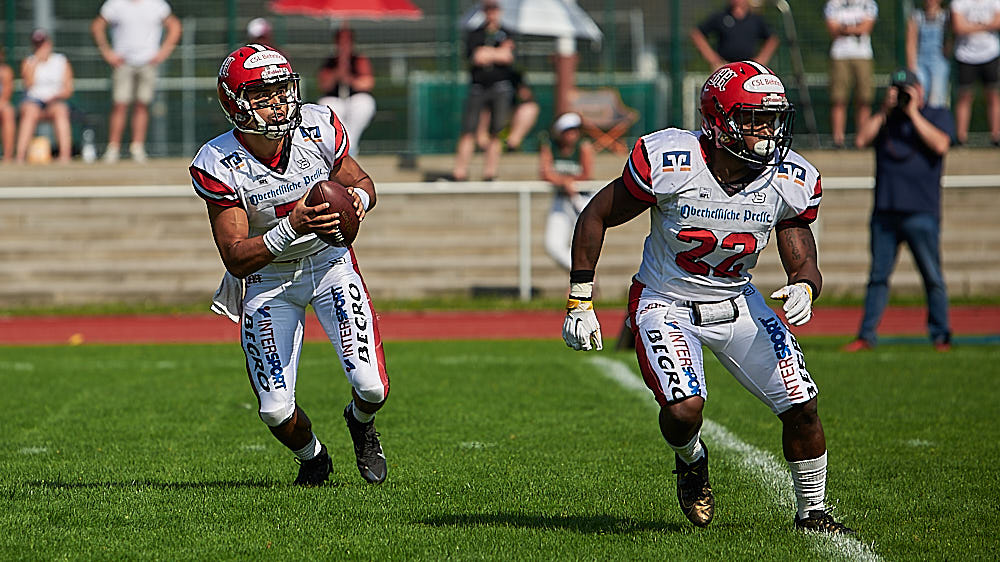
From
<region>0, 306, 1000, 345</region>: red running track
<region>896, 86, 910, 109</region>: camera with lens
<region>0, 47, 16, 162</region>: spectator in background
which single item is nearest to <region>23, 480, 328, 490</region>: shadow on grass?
<region>896, 86, 910, 109</region>: camera with lens

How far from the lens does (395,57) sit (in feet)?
57.2

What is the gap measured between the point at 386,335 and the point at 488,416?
4581 millimetres

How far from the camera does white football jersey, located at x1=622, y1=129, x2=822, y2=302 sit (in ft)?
15.3

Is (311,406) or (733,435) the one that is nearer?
(733,435)

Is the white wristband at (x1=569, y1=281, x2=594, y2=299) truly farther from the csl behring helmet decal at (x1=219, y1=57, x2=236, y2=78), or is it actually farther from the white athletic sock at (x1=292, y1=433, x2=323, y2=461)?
the csl behring helmet decal at (x1=219, y1=57, x2=236, y2=78)

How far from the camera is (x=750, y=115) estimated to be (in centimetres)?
452

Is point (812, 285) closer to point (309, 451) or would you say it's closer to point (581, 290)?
point (581, 290)

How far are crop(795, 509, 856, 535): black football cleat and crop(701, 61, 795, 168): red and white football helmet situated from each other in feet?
4.05

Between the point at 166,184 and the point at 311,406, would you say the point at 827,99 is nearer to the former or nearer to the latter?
the point at 166,184

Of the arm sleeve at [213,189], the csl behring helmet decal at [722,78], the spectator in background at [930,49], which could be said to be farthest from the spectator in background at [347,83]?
the csl behring helmet decal at [722,78]

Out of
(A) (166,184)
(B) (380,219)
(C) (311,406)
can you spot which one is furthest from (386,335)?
(A) (166,184)

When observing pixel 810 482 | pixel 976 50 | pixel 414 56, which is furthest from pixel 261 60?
pixel 414 56

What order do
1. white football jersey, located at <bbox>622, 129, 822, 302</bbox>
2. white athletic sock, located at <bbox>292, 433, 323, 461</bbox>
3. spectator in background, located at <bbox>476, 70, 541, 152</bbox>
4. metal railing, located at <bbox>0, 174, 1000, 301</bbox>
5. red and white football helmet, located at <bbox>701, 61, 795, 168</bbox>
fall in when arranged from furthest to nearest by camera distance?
spectator in background, located at <bbox>476, 70, 541, 152</bbox> < metal railing, located at <bbox>0, 174, 1000, 301</bbox> < white athletic sock, located at <bbox>292, 433, 323, 461</bbox> < white football jersey, located at <bbox>622, 129, 822, 302</bbox> < red and white football helmet, located at <bbox>701, 61, 795, 168</bbox>

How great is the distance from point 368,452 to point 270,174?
123cm
